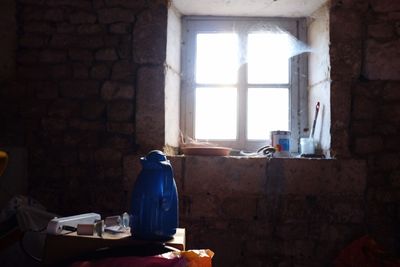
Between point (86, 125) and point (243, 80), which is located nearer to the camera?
point (86, 125)

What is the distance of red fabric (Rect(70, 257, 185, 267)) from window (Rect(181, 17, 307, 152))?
1602 mm

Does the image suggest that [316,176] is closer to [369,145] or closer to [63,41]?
[369,145]

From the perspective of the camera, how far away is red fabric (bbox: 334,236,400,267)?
7.23 ft

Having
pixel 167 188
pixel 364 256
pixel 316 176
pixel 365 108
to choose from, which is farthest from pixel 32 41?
pixel 364 256

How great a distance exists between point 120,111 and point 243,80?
0.93 metres

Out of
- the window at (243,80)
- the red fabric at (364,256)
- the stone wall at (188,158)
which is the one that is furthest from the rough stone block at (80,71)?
the red fabric at (364,256)

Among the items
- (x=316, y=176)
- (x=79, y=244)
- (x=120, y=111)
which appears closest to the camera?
(x=79, y=244)

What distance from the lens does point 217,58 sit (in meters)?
2.89

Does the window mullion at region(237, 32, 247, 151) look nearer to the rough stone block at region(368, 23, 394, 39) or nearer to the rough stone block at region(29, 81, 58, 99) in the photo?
the rough stone block at region(368, 23, 394, 39)

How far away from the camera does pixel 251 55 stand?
2.87m

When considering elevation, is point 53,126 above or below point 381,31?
below

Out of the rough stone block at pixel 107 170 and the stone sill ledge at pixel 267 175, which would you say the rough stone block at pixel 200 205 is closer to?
the stone sill ledge at pixel 267 175

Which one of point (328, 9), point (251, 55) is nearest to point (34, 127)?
point (251, 55)

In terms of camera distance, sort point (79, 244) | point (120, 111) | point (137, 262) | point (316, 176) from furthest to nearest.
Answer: point (120, 111) → point (316, 176) → point (79, 244) → point (137, 262)
